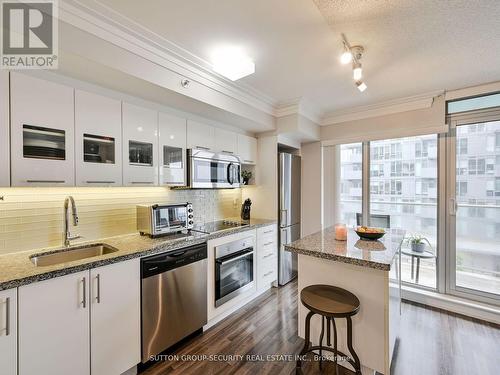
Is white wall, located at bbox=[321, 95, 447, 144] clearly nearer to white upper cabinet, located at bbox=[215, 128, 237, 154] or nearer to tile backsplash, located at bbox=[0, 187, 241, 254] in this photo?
white upper cabinet, located at bbox=[215, 128, 237, 154]

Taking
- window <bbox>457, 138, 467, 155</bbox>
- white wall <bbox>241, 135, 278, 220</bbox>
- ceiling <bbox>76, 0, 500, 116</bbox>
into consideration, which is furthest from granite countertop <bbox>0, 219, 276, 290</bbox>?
window <bbox>457, 138, 467, 155</bbox>

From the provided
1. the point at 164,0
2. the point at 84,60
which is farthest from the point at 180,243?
the point at 164,0

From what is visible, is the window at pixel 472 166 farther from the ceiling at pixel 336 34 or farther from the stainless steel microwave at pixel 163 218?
the stainless steel microwave at pixel 163 218

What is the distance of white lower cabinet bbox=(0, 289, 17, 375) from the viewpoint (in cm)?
124

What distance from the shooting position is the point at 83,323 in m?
1.53

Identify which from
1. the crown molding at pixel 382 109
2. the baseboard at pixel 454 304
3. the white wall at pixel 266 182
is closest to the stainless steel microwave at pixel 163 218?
the white wall at pixel 266 182

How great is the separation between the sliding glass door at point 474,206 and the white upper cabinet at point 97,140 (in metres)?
3.73

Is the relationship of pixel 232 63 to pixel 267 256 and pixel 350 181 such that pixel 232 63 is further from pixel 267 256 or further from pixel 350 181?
pixel 350 181

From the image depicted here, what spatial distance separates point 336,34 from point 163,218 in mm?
2161

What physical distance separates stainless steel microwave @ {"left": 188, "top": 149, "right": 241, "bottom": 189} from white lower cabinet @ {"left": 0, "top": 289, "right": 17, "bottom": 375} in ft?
5.25

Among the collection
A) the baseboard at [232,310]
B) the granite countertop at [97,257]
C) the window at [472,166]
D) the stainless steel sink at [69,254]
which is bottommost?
the baseboard at [232,310]

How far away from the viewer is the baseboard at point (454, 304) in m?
2.53

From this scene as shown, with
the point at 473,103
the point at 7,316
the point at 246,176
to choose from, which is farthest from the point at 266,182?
the point at 7,316

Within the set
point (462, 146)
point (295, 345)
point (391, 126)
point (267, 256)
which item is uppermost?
point (391, 126)
